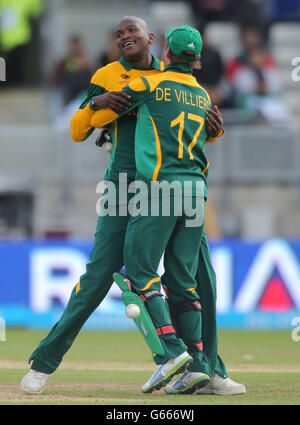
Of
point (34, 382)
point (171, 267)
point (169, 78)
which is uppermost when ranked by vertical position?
point (169, 78)

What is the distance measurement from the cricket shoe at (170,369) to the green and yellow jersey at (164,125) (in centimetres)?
113

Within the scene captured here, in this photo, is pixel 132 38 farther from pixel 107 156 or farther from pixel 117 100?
pixel 107 156

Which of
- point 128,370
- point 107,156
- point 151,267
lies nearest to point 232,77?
point 107,156

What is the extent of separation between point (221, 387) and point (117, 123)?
6.18 feet

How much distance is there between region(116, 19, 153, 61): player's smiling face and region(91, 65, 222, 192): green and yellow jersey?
27 centimetres

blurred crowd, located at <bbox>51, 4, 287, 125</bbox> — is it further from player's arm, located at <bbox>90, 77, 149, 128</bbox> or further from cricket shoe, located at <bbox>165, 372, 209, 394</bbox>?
cricket shoe, located at <bbox>165, 372, 209, 394</bbox>

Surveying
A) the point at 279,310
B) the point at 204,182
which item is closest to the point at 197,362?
the point at 204,182

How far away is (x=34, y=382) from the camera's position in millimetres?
7152

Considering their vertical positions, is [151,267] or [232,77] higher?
[232,77]

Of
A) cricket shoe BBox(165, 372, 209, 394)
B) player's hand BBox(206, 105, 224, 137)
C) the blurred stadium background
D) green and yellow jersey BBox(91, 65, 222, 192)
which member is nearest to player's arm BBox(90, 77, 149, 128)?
green and yellow jersey BBox(91, 65, 222, 192)

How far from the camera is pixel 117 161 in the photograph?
715 centimetres
